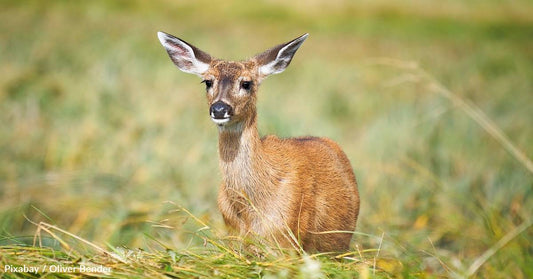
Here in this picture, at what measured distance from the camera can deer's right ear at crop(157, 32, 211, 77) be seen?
15.9ft

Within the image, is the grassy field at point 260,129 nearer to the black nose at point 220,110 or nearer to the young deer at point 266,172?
the young deer at point 266,172

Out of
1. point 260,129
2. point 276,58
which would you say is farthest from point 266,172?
point 260,129

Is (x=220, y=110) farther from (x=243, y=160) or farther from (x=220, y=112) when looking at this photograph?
(x=243, y=160)

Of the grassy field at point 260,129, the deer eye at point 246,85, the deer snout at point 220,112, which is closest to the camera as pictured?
the grassy field at point 260,129

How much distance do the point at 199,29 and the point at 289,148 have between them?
12.8 m

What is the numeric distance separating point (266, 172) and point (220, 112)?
0.60 m

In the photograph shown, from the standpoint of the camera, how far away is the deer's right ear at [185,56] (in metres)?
4.85

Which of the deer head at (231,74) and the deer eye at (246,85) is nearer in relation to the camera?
the deer head at (231,74)

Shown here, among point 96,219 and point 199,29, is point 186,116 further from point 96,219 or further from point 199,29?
point 199,29

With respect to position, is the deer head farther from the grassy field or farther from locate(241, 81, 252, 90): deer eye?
the grassy field

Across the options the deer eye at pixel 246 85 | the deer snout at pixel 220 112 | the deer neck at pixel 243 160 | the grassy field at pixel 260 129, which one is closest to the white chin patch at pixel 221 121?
the deer snout at pixel 220 112

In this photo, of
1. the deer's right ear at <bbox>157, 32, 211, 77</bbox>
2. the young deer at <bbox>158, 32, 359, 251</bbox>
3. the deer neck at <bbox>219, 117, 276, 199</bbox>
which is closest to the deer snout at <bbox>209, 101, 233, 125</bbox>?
the young deer at <bbox>158, 32, 359, 251</bbox>

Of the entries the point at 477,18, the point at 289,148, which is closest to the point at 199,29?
the point at 477,18

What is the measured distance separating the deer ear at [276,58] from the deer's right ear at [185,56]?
44 cm
